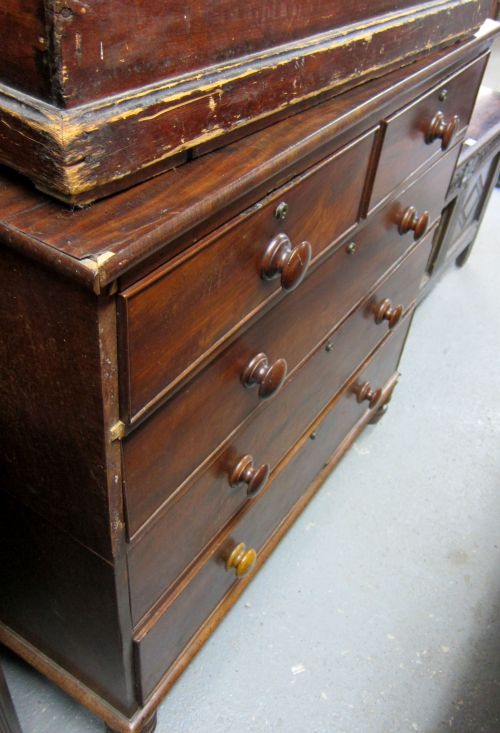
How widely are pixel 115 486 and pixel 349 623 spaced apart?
0.78m

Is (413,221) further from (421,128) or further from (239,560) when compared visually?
(239,560)

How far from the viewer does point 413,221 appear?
3.75ft

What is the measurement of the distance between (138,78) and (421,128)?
608 millimetres

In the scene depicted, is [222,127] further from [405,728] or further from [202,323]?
[405,728]

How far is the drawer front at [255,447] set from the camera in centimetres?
81

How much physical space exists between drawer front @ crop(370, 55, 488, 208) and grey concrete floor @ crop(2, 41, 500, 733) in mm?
747

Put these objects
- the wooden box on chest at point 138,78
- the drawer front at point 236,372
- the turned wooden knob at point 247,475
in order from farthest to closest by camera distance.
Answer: the turned wooden knob at point 247,475 < the drawer front at point 236,372 < the wooden box on chest at point 138,78

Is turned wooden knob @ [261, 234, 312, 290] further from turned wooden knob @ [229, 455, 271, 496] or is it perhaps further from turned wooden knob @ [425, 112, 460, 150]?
turned wooden knob @ [425, 112, 460, 150]

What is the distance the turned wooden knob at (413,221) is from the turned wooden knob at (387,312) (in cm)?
13

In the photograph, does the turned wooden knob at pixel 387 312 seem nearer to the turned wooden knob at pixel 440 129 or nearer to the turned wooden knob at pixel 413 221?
the turned wooden knob at pixel 413 221

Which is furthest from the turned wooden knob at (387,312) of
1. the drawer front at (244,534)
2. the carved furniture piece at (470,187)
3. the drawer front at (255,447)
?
the carved furniture piece at (470,187)

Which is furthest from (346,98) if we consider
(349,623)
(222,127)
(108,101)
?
(349,623)

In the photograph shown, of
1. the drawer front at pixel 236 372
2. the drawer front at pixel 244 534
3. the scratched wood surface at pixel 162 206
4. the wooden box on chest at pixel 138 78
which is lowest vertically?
the drawer front at pixel 244 534

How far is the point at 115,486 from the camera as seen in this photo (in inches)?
25.7
